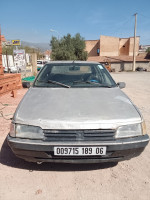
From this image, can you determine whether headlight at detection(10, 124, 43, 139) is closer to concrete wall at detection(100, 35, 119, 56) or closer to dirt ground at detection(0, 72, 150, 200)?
dirt ground at detection(0, 72, 150, 200)

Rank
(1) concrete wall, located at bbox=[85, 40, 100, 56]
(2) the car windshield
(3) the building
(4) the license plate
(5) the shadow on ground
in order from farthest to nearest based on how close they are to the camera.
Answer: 1. (1) concrete wall, located at bbox=[85, 40, 100, 56]
2. (3) the building
3. (2) the car windshield
4. (5) the shadow on ground
5. (4) the license plate

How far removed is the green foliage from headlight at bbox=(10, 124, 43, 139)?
97.1 ft

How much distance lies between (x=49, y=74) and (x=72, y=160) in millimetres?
1954

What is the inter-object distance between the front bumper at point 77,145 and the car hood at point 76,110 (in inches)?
7.7

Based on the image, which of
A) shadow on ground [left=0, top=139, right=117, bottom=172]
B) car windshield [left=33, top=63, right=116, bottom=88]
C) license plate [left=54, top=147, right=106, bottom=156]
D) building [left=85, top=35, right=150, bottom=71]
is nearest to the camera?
license plate [left=54, top=147, right=106, bottom=156]

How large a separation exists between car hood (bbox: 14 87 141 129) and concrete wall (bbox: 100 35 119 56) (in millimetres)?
42698

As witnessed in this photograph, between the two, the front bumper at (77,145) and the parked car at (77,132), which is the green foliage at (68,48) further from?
the front bumper at (77,145)

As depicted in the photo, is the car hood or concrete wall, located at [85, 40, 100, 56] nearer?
the car hood

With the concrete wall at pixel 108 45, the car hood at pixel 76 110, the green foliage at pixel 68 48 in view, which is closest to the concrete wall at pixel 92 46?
the concrete wall at pixel 108 45

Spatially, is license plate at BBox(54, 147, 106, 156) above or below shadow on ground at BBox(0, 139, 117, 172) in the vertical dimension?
above

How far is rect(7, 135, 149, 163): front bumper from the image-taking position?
72.0 inches

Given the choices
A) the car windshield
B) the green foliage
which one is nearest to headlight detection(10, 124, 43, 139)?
the car windshield

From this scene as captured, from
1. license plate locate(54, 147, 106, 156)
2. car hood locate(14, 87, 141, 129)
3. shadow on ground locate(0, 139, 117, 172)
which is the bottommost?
shadow on ground locate(0, 139, 117, 172)

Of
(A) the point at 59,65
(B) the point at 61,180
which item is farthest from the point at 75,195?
(A) the point at 59,65
